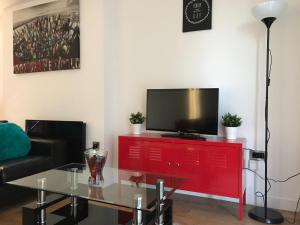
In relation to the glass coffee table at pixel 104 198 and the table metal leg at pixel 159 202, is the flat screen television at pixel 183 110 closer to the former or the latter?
the glass coffee table at pixel 104 198

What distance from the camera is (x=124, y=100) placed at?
3238 millimetres

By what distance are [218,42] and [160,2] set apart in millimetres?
837

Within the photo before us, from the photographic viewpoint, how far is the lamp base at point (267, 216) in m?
2.23

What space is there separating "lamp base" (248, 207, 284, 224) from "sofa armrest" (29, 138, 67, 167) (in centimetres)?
208

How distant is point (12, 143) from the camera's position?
8.79 ft

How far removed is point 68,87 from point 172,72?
4.66ft

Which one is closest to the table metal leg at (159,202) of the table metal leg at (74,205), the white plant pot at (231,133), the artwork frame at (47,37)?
the table metal leg at (74,205)

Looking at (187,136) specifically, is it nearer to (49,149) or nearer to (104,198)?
(104,198)

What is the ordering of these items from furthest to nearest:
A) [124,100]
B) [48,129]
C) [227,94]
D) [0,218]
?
[48,129] < [124,100] < [227,94] < [0,218]

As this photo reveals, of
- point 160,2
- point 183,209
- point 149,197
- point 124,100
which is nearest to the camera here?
point 149,197

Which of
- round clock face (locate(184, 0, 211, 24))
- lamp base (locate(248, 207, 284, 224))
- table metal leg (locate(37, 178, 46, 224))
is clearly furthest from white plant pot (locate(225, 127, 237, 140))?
table metal leg (locate(37, 178, 46, 224))

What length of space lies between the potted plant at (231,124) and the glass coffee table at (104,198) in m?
0.82

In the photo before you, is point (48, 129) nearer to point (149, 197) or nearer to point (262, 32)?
point (149, 197)

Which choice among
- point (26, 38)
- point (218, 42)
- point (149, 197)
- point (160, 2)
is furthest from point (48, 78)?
point (149, 197)
